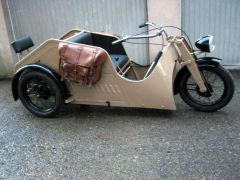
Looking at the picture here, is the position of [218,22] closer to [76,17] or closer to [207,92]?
[207,92]

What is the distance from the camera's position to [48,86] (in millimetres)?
4176

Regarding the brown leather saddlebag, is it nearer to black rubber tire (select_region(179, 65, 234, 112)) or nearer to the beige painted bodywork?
the beige painted bodywork

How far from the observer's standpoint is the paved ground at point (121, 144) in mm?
3197

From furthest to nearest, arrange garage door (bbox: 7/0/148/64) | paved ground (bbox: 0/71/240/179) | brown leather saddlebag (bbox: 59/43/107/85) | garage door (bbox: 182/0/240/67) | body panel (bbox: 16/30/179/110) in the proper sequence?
garage door (bbox: 7/0/148/64)
garage door (bbox: 182/0/240/67)
body panel (bbox: 16/30/179/110)
brown leather saddlebag (bbox: 59/43/107/85)
paved ground (bbox: 0/71/240/179)

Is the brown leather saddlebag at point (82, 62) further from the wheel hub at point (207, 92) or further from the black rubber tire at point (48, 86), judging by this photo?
the wheel hub at point (207, 92)

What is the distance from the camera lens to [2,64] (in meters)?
5.80

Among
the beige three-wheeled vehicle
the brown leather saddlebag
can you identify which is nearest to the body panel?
the beige three-wheeled vehicle

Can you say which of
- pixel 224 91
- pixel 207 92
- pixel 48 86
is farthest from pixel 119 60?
pixel 224 91

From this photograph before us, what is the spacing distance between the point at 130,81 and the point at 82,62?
1.87 feet

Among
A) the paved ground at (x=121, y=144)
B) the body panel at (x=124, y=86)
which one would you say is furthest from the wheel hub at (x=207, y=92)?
the body panel at (x=124, y=86)

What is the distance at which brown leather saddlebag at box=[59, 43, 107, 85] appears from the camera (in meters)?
3.74

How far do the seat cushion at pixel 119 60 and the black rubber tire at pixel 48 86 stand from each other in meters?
0.74

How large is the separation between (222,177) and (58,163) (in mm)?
1523

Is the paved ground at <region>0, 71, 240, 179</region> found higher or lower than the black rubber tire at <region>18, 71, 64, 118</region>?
lower
